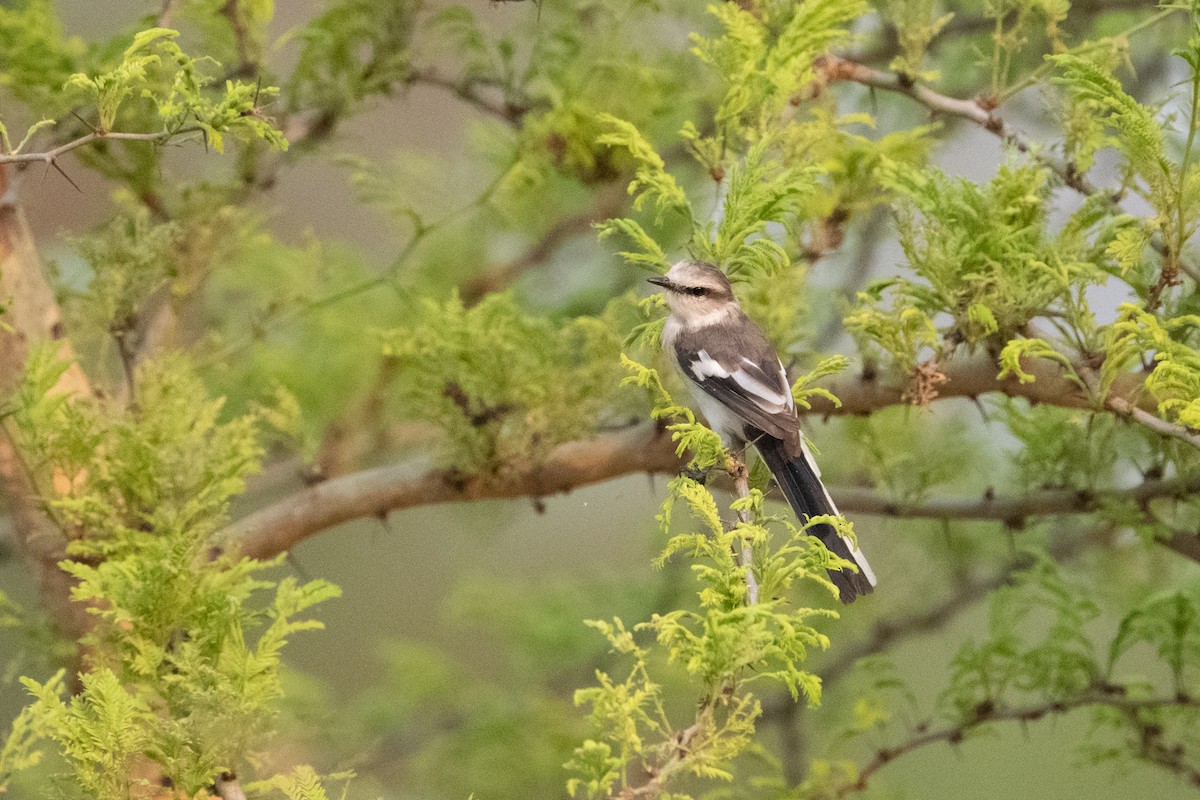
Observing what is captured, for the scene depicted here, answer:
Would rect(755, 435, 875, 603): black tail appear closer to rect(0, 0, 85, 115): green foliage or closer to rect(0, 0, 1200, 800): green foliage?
rect(0, 0, 1200, 800): green foliage

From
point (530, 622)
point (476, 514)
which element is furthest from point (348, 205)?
point (530, 622)

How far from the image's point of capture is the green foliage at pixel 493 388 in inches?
54.2

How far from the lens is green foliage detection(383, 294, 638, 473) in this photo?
138 centimetres

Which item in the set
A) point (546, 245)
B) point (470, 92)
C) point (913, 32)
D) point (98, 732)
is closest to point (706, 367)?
point (913, 32)

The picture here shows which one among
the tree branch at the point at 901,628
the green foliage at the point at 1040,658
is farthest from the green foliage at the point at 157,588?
the tree branch at the point at 901,628

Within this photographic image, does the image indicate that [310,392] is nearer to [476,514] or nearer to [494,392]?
[476,514]

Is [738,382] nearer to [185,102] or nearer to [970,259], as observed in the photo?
[970,259]

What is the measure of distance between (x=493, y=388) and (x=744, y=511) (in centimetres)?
55

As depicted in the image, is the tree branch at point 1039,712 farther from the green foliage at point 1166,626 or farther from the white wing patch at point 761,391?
the white wing patch at point 761,391

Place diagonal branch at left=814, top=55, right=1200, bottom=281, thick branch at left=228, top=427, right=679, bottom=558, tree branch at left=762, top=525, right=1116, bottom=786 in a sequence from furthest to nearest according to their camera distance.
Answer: tree branch at left=762, top=525, right=1116, bottom=786, thick branch at left=228, top=427, right=679, bottom=558, diagonal branch at left=814, top=55, right=1200, bottom=281

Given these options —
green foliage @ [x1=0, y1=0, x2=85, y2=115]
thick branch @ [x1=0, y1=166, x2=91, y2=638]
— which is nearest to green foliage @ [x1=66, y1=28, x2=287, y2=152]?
thick branch @ [x1=0, y1=166, x2=91, y2=638]

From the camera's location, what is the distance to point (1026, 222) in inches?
44.2

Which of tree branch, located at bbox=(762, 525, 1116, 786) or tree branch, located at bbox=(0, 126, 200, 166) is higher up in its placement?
tree branch, located at bbox=(0, 126, 200, 166)

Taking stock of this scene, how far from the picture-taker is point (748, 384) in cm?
107
